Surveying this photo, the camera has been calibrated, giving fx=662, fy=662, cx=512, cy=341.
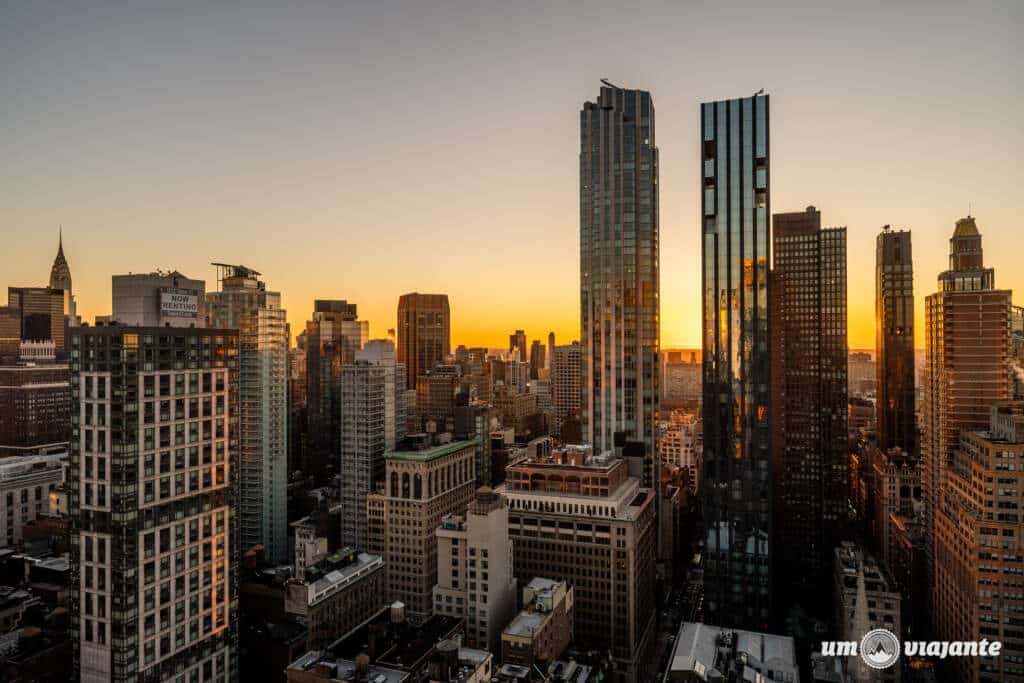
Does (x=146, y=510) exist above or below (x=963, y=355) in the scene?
below

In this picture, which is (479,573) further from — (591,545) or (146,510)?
(146,510)

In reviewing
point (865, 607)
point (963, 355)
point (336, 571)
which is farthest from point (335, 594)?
point (963, 355)

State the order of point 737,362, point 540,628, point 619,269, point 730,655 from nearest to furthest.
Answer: point 730,655 → point 540,628 → point 737,362 → point 619,269

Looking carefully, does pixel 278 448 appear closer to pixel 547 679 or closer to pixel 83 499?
pixel 83 499

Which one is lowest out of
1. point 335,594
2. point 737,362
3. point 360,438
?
point 335,594

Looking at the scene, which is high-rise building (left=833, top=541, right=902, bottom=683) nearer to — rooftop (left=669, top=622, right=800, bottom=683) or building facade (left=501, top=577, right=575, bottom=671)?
rooftop (left=669, top=622, right=800, bottom=683)

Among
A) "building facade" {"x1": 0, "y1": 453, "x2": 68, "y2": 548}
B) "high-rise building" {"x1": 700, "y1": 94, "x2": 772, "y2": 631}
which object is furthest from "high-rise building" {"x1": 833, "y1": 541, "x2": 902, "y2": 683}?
"building facade" {"x1": 0, "y1": 453, "x2": 68, "y2": 548}
